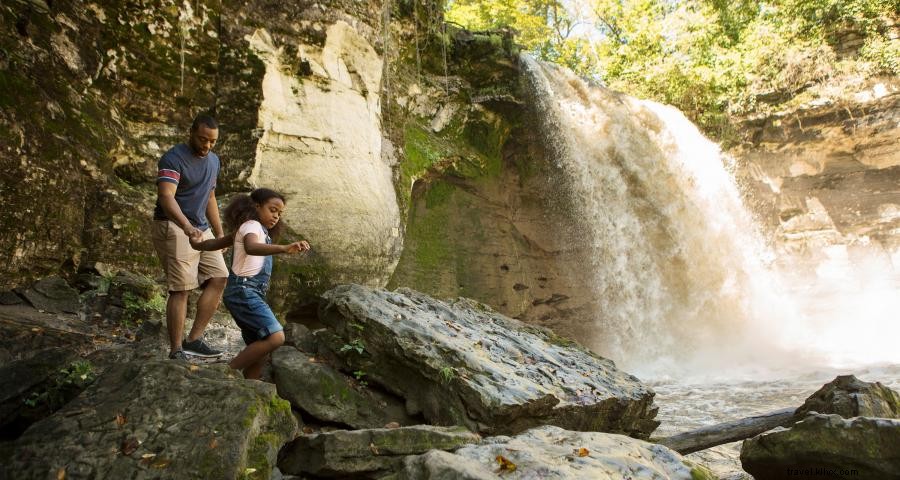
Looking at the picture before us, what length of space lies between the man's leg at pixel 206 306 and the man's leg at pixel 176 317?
113 mm

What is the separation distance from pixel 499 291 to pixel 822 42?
9982mm

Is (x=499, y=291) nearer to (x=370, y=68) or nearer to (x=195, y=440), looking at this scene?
(x=370, y=68)

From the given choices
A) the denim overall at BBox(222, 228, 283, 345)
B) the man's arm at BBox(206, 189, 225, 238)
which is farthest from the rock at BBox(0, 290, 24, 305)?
the denim overall at BBox(222, 228, 283, 345)

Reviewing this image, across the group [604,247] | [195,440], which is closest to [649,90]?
[604,247]

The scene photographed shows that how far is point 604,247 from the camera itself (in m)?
11.9

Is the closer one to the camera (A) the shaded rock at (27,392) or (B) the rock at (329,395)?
(A) the shaded rock at (27,392)

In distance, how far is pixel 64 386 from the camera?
9.85ft

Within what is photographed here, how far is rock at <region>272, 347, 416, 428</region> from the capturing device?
3.72 meters

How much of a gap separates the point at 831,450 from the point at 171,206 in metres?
4.02

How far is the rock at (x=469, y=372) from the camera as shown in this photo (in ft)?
12.4

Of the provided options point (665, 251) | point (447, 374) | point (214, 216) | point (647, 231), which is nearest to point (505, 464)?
point (447, 374)

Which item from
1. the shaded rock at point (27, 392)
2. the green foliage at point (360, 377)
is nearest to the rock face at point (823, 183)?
the green foliage at point (360, 377)

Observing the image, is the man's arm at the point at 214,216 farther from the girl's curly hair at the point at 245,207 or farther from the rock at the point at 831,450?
the rock at the point at 831,450

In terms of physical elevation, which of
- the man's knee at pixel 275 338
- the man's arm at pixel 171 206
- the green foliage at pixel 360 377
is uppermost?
the man's arm at pixel 171 206
